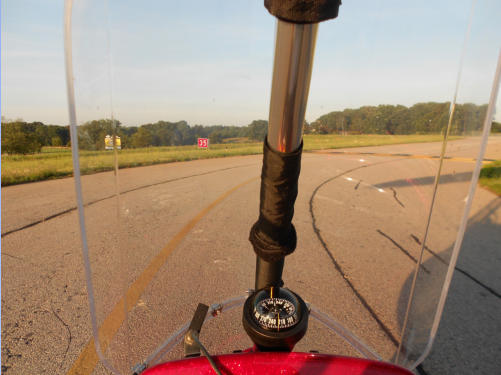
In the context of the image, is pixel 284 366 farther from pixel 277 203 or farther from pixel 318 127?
pixel 318 127

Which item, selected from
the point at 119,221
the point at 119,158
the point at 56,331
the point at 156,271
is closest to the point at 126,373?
the point at 119,221

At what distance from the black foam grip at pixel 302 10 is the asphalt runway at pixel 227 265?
2.04 ft

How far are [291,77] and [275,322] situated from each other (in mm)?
708

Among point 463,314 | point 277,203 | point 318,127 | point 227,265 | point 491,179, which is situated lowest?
point 463,314

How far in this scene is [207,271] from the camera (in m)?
3.06

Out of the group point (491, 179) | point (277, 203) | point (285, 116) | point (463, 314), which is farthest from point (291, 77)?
point (491, 179)

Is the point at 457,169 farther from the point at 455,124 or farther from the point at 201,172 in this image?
the point at 201,172

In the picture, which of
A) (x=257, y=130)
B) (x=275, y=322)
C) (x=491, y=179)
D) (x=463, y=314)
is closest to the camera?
(x=275, y=322)

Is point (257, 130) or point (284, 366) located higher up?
point (257, 130)

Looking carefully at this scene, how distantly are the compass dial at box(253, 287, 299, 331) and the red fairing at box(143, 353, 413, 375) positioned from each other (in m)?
0.08

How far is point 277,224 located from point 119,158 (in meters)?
0.54

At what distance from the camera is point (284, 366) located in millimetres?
850

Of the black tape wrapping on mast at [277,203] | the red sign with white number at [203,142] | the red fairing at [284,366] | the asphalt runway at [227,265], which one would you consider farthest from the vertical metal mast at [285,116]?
the asphalt runway at [227,265]

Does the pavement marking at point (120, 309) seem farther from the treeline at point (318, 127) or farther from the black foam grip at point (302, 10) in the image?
the black foam grip at point (302, 10)
